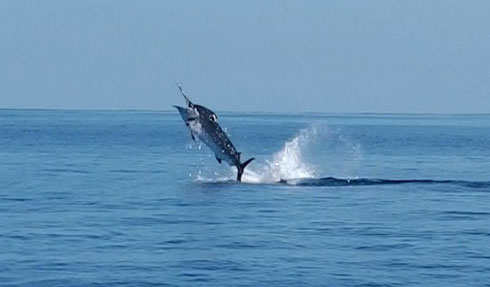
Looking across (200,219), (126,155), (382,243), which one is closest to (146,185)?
(200,219)

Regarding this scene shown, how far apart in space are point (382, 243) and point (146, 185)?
20914mm

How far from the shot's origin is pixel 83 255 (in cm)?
3136

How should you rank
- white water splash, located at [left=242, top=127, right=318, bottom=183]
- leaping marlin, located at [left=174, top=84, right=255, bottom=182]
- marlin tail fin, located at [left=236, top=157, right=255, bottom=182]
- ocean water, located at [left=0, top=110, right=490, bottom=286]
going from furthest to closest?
white water splash, located at [left=242, top=127, right=318, bottom=183] < marlin tail fin, located at [left=236, top=157, right=255, bottom=182] < leaping marlin, located at [left=174, top=84, right=255, bottom=182] < ocean water, located at [left=0, top=110, right=490, bottom=286]

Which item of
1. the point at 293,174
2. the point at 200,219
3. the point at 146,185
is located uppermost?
the point at 293,174

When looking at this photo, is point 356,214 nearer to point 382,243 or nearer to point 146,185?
point 382,243

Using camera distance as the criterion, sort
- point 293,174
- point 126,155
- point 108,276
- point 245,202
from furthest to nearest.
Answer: point 126,155 < point 293,174 < point 245,202 < point 108,276

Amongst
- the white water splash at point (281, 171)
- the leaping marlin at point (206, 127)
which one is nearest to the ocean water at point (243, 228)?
the white water splash at point (281, 171)

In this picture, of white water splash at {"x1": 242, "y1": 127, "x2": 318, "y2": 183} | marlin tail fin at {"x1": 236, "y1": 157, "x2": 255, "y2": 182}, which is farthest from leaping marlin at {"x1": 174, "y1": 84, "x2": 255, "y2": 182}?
white water splash at {"x1": 242, "y1": 127, "x2": 318, "y2": 183}

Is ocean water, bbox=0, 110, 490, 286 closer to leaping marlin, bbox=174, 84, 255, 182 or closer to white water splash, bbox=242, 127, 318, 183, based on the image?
white water splash, bbox=242, 127, 318, 183

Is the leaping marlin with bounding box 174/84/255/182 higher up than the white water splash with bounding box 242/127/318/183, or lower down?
lower down

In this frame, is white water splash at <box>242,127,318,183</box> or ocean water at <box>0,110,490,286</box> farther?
white water splash at <box>242,127,318,183</box>

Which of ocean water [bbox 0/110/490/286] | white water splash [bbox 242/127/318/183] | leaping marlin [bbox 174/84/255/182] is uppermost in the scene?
white water splash [bbox 242/127/318/183]

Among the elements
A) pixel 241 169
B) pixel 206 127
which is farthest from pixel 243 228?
pixel 241 169

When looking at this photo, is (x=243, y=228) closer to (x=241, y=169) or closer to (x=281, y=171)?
(x=241, y=169)
